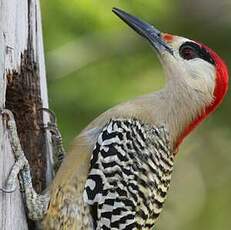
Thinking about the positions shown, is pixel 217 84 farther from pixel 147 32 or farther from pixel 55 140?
pixel 55 140

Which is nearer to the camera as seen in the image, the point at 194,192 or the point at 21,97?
the point at 21,97

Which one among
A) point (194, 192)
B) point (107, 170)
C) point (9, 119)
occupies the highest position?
point (9, 119)

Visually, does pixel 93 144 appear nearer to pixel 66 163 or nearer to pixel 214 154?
pixel 66 163

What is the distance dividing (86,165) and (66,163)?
109 mm

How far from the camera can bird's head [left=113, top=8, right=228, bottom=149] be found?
17.1ft

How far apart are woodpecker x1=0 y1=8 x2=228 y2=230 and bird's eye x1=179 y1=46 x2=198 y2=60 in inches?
2.7

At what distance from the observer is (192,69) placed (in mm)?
5371

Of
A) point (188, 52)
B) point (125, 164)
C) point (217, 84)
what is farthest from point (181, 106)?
point (125, 164)

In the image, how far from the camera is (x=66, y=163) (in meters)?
4.64

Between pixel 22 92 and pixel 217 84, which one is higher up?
pixel 22 92

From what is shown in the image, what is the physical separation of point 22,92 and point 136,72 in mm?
2180

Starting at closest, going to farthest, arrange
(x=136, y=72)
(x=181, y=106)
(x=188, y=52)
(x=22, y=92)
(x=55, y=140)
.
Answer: (x=22, y=92) → (x=55, y=140) → (x=181, y=106) → (x=188, y=52) → (x=136, y=72)

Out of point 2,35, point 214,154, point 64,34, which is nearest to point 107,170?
point 2,35

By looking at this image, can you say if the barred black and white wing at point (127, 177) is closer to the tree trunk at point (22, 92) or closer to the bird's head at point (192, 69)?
the tree trunk at point (22, 92)
